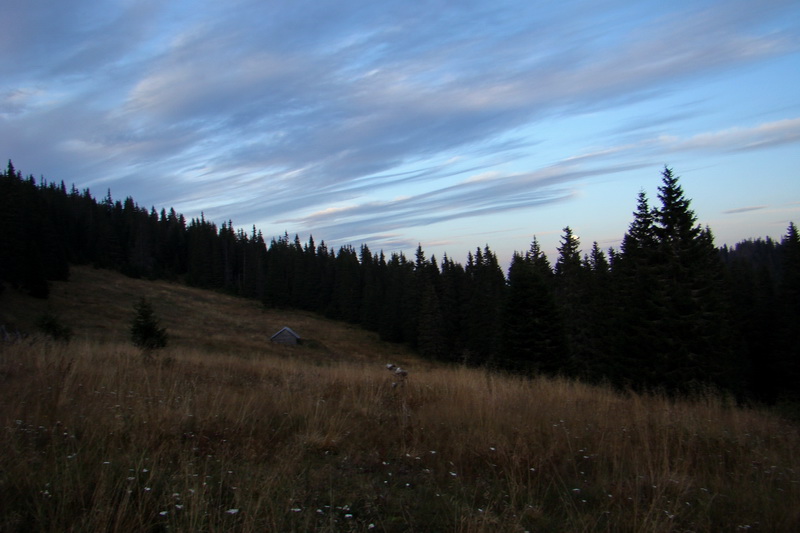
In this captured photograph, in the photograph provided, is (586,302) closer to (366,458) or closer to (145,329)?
(145,329)

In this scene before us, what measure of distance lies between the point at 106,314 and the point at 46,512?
42.9 m

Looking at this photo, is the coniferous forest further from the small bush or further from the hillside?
the small bush

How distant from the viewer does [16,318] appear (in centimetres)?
2989

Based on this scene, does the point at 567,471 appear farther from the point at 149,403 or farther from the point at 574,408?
the point at 149,403

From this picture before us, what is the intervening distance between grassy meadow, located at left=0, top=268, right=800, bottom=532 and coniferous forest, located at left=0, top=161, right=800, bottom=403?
5.30 meters

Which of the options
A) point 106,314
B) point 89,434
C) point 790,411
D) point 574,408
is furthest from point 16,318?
point 790,411

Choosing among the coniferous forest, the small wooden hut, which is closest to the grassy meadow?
the coniferous forest

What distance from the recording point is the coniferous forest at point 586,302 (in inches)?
928

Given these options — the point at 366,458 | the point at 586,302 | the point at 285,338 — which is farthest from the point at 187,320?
the point at 366,458

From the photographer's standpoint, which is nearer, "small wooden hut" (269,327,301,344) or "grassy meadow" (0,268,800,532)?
"grassy meadow" (0,268,800,532)

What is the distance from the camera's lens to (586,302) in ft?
110

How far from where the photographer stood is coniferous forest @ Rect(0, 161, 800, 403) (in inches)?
928

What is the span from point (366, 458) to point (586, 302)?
32.9 metres

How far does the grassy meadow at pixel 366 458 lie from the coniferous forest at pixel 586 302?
5.30 m
